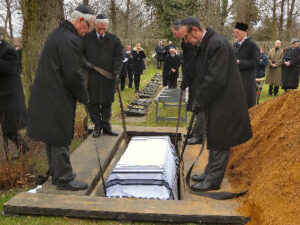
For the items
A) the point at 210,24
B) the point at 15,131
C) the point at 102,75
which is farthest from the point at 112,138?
the point at 210,24

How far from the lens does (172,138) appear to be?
6.57 m

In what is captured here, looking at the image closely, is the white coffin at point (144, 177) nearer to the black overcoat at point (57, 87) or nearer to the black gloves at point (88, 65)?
the black overcoat at point (57, 87)

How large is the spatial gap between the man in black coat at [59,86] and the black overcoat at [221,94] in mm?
1453

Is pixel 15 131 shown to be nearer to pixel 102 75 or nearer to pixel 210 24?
pixel 102 75

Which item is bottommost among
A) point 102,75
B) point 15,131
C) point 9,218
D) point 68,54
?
point 9,218

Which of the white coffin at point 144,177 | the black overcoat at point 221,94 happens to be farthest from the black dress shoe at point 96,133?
the black overcoat at point 221,94

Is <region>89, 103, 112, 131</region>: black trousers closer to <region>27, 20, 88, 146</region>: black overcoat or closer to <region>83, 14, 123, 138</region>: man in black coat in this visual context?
<region>83, 14, 123, 138</region>: man in black coat

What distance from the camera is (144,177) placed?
14.1 ft

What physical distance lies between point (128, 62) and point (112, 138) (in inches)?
416

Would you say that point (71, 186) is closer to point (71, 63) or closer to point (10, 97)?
point (71, 63)

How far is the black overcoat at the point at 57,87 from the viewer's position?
378 centimetres

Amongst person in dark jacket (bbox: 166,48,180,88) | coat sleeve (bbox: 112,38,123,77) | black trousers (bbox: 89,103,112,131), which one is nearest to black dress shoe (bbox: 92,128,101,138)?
black trousers (bbox: 89,103,112,131)

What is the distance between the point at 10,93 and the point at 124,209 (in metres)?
2.97

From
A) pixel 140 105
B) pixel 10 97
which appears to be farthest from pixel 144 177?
pixel 140 105
